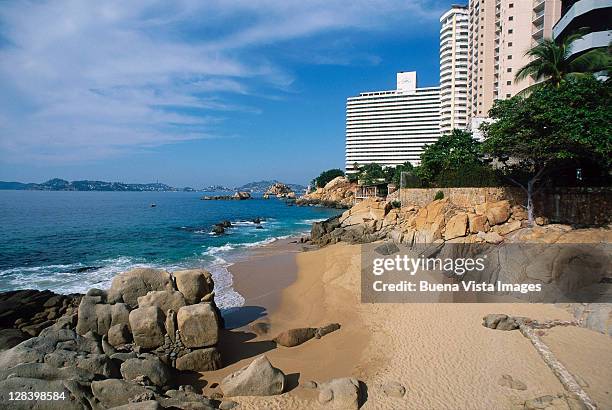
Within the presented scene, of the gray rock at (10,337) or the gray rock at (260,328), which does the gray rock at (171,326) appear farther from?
the gray rock at (10,337)

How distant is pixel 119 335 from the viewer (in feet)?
34.5

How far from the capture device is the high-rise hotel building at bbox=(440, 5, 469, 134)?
257 ft

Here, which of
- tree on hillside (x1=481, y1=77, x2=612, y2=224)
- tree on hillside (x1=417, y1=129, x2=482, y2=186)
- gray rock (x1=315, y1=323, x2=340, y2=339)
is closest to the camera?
gray rock (x1=315, y1=323, x2=340, y2=339)

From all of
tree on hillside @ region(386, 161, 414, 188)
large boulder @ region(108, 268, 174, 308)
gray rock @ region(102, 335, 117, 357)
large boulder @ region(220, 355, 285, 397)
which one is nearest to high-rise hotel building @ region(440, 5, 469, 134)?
tree on hillside @ region(386, 161, 414, 188)

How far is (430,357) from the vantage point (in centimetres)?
1050

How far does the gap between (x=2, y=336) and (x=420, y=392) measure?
542 inches

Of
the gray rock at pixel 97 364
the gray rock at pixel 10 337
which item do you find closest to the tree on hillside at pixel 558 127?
the gray rock at pixel 97 364

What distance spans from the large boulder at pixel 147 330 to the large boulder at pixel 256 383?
107 inches

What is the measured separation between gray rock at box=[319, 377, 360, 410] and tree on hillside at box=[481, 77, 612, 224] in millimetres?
14785

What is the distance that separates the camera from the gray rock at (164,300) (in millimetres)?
11523

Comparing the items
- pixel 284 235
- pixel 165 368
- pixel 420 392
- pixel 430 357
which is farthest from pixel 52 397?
pixel 284 235

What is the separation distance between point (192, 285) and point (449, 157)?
2381cm

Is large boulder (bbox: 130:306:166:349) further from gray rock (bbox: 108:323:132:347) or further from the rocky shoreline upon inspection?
gray rock (bbox: 108:323:132:347)

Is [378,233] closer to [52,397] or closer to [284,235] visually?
[284,235]
